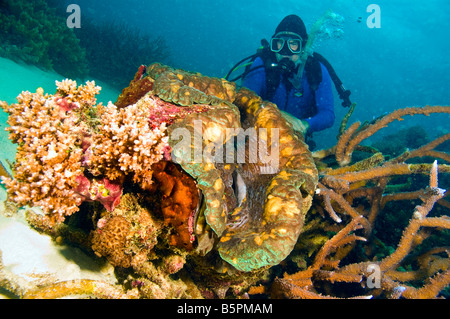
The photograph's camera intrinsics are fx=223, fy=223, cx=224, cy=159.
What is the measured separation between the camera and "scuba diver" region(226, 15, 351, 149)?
5.27 metres

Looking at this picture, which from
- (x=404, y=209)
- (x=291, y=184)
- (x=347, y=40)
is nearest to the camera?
(x=291, y=184)

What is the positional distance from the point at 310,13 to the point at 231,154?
6238cm

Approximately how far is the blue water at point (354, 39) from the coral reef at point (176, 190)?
40130mm

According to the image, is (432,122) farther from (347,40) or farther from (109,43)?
(109,43)

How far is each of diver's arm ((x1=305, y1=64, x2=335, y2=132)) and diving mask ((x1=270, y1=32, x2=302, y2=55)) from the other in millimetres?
915

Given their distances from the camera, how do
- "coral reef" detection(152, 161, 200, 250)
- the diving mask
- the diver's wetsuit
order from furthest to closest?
the diver's wetsuit, the diving mask, "coral reef" detection(152, 161, 200, 250)

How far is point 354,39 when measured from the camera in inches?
2514

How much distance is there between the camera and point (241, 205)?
2.15 meters

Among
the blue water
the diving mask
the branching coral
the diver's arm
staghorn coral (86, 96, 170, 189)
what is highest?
the blue water

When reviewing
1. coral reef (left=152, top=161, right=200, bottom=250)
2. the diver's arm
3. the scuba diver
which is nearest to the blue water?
the scuba diver

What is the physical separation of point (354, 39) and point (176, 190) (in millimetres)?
80324

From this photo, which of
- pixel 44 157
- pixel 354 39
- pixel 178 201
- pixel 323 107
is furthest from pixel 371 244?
pixel 354 39

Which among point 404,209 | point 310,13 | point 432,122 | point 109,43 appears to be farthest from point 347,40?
point 404,209

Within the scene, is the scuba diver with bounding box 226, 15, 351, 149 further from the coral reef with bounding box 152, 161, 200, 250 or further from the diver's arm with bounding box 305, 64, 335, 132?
the coral reef with bounding box 152, 161, 200, 250
